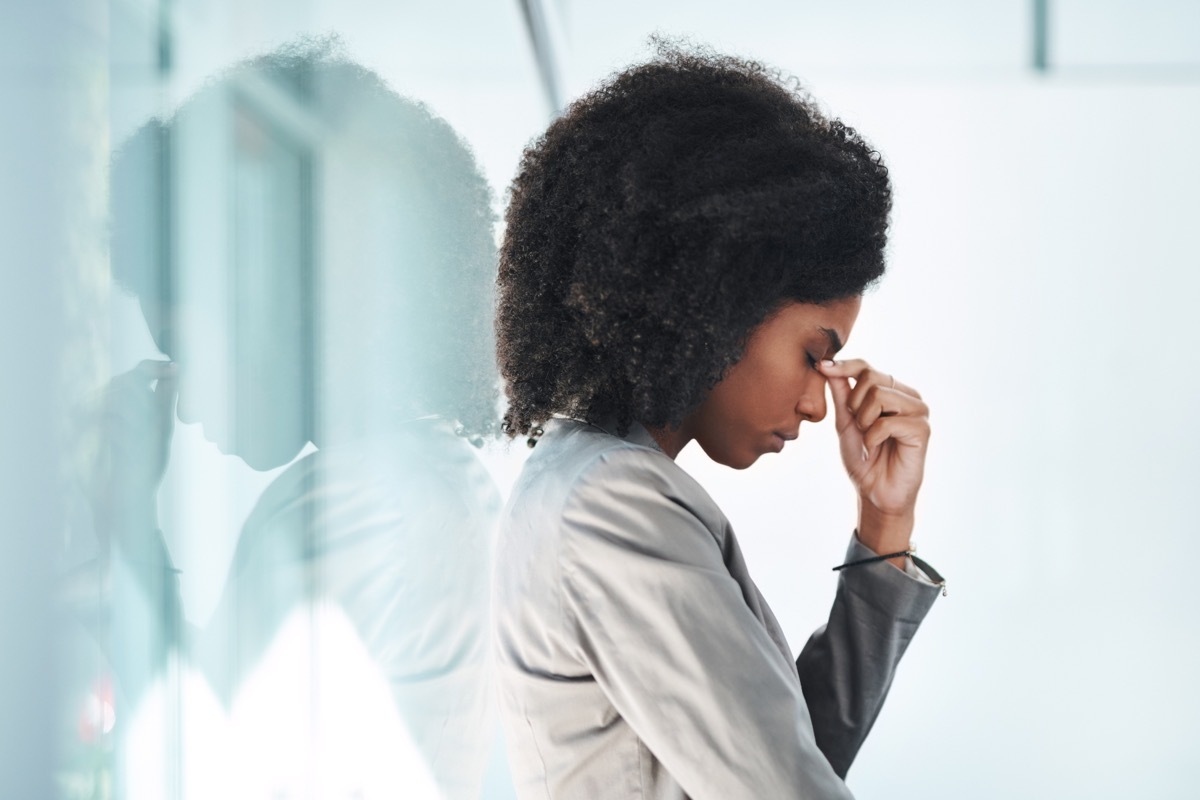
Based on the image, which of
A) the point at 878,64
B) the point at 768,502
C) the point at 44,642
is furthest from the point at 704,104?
the point at 878,64

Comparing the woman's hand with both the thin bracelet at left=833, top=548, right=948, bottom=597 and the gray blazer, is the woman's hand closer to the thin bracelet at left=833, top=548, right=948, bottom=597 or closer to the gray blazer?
the thin bracelet at left=833, top=548, right=948, bottom=597

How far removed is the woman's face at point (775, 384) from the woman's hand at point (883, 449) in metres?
0.14

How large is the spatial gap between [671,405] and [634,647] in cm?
21

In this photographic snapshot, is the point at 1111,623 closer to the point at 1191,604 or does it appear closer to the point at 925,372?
the point at 1191,604

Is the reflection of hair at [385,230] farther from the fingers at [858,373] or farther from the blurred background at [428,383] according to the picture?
the fingers at [858,373]

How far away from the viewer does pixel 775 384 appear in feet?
2.35

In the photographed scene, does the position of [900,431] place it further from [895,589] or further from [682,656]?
[682,656]

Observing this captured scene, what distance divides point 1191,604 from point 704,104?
2165mm

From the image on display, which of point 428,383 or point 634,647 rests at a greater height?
point 428,383

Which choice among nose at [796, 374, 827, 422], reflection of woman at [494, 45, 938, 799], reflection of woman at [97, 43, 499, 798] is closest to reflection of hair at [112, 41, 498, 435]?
reflection of woman at [97, 43, 499, 798]

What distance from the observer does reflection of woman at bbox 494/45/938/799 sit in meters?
0.53

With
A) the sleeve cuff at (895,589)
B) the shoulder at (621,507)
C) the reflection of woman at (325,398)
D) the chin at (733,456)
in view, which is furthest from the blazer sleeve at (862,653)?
the reflection of woman at (325,398)

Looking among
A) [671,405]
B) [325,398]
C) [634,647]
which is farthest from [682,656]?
[325,398]

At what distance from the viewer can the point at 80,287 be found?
580mm
